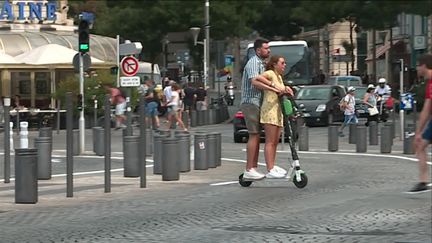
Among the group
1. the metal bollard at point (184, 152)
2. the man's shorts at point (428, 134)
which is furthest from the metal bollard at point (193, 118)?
the man's shorts at point (428, 134)

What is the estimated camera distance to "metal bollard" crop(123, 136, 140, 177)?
15.3m

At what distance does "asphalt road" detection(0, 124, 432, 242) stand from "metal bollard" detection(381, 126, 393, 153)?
4.83 metres

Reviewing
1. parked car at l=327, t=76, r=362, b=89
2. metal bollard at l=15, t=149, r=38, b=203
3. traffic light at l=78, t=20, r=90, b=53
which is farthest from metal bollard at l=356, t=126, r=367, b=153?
parked car at l=327, t=76, r=362, b=89

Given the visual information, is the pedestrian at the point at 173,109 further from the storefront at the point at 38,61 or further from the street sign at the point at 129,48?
the storefront at the point at 38,61

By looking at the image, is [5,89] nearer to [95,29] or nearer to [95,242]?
[95,29]

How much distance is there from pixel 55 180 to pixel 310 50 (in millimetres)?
21213

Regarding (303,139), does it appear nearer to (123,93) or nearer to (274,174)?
(123,93)

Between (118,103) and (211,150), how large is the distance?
12.9m

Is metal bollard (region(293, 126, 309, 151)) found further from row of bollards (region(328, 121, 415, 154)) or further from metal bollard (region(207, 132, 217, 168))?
metal bollard (region(207, 132, 217, 168))

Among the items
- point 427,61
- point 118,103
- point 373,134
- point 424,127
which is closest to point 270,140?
point 424,127

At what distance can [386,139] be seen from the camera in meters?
21.2

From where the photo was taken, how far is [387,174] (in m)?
15.1

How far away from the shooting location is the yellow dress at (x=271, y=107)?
1259 centimetres

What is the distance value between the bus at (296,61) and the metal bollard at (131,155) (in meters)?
20.8
